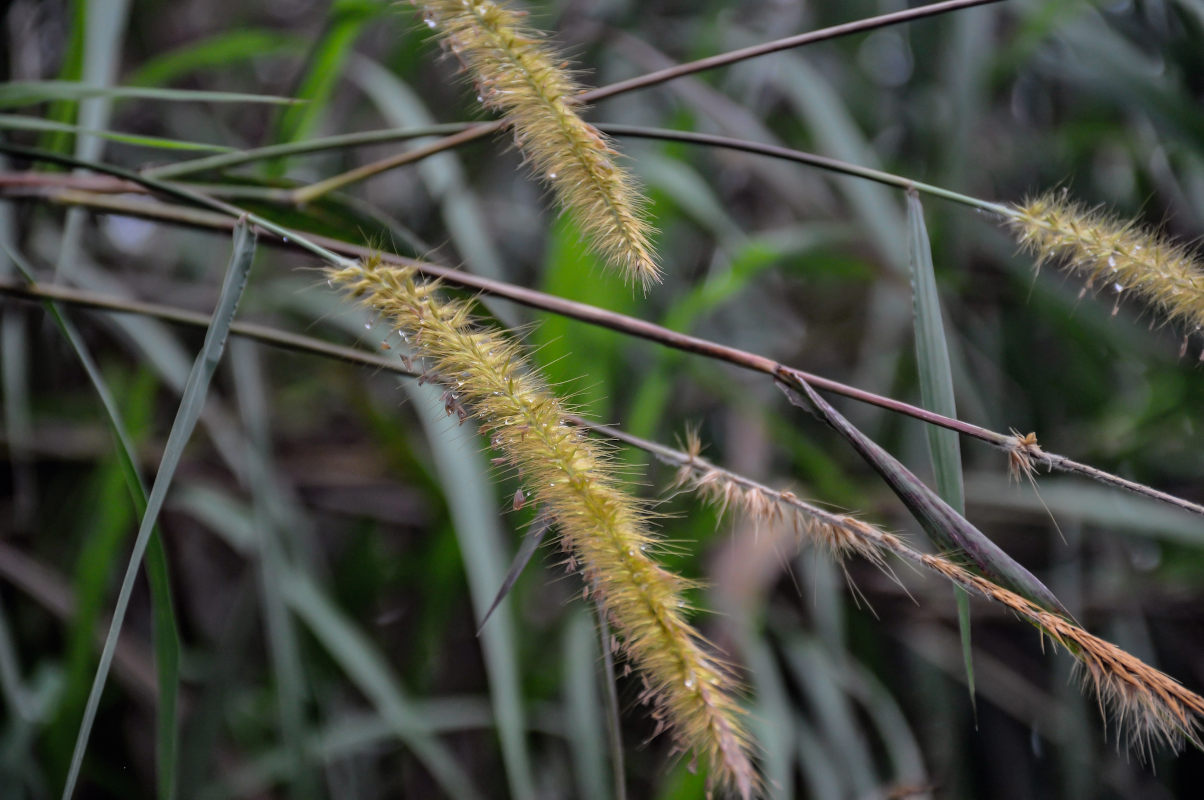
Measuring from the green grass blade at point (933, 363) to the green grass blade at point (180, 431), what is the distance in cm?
27

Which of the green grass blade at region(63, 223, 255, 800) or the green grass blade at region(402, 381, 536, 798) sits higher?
the green grass blade at region(63, 223, 255, 800)

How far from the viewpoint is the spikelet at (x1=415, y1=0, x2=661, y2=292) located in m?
0.28

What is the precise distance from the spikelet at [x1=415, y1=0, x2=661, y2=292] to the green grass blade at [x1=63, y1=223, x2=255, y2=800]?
0.37 feet

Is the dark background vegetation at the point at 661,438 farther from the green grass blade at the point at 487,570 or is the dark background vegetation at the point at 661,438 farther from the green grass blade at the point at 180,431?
the green grass blade at the point at 180,431

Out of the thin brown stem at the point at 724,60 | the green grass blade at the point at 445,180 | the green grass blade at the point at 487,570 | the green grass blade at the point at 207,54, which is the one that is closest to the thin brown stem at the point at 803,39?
the thin brown stem at the point at 724,60

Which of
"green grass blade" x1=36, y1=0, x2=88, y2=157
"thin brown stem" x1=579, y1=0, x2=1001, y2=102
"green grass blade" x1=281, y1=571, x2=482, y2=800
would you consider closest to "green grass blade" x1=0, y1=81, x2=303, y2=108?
"green grass blade" x1=36, y1=0, x2=88, y2=157

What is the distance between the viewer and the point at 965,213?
802mm

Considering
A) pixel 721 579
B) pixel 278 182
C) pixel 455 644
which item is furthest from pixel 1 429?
pixel 721 579

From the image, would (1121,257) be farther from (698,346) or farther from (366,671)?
(366,671)

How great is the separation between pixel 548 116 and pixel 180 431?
0.58 feet

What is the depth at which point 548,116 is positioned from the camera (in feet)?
0.92

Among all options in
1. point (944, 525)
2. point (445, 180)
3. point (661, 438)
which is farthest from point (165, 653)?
point (661, 438)

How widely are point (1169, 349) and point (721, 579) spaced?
1.81ft

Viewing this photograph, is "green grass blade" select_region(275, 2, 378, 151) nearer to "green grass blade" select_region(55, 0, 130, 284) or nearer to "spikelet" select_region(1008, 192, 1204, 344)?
"green grass blade" select_region(55, 0, 130, 284)
